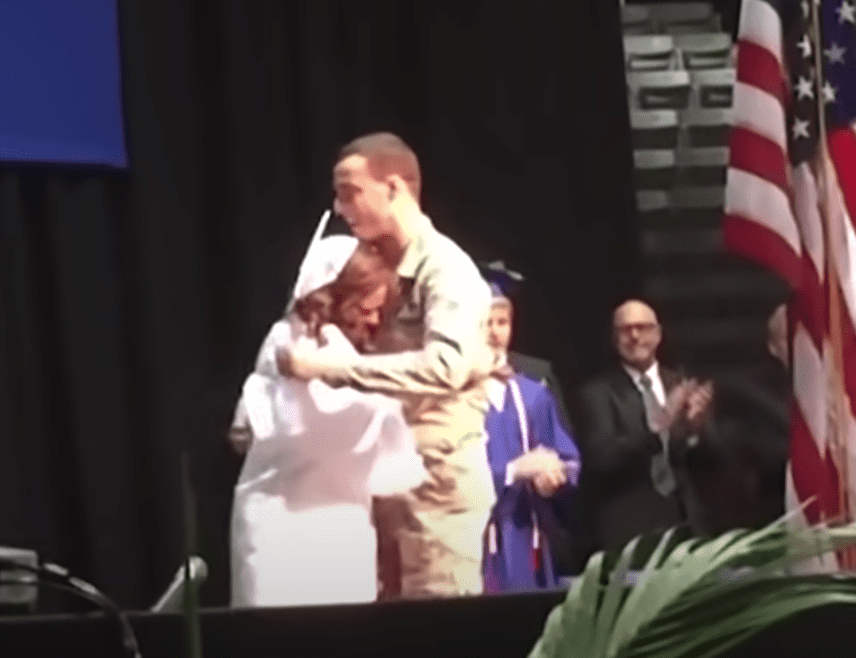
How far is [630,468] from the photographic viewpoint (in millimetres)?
3246

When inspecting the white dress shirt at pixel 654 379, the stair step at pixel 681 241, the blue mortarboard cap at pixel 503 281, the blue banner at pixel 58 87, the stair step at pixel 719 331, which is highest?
the blue banner at pixel 58 87

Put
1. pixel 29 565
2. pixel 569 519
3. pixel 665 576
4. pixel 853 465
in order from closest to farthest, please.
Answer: pixel 665 576, pixel 29 565, pixel 853 465, pixel 569 519

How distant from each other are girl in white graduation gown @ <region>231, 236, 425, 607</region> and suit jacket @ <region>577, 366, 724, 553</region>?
0.37 meters

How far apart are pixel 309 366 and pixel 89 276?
1.62 feet

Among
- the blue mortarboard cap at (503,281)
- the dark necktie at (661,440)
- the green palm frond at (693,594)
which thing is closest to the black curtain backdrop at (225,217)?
the blue mortarboard cap at (503,281)

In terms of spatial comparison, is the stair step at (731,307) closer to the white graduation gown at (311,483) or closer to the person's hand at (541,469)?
the person's hand at (541,469)

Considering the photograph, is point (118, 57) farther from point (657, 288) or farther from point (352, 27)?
point (657, 288)

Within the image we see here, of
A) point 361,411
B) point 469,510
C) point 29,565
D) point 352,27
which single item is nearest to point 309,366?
point 361,411

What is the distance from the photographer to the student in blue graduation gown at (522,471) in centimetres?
322

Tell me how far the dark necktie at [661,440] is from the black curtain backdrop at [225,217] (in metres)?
0.14

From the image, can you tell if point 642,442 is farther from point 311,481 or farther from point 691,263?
point 311,481

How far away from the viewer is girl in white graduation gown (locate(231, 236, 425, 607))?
3176 mm

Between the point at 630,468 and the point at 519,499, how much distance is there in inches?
9.7

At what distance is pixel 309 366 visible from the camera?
10.6 ft
